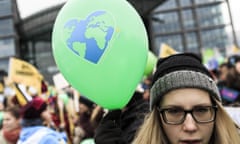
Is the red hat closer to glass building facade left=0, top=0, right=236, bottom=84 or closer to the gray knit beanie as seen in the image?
the gray knit beanie

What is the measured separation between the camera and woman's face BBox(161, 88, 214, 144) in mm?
1448

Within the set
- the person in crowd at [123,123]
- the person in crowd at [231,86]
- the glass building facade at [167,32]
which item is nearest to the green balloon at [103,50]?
the person in crowd at [123,123]

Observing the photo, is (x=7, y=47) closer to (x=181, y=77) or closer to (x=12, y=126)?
(x=12, y=126)

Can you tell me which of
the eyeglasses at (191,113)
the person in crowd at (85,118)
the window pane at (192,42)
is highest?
the window pane at (192,42)

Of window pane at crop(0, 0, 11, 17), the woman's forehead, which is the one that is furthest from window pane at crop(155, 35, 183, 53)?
the woman's forehead

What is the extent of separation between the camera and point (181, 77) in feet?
5.04

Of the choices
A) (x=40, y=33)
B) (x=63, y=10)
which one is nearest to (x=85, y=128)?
(x=63, y=10)

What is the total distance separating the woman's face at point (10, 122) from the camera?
3420 millimetres

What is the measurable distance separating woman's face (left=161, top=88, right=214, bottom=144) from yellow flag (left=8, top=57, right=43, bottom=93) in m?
5.57

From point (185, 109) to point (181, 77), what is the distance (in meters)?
0.13

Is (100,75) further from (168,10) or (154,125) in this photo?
(168,10)

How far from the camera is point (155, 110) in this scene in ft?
5.28

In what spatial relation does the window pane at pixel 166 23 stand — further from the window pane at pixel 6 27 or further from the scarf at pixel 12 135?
the scarf at pixel 12 135

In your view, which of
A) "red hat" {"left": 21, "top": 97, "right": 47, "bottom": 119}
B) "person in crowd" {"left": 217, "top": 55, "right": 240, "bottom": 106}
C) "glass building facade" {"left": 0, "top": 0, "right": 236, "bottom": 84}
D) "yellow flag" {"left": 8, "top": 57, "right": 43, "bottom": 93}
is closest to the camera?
"red hat" {"left": 21, "top": 97, "right": 47, "bottom": 119}
